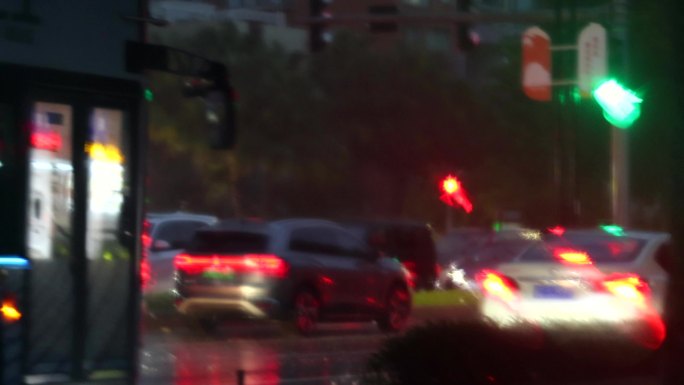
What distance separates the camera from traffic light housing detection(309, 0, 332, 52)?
726 inches

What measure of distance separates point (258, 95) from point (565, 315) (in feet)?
81.8

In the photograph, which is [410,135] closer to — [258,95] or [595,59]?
[258,95]

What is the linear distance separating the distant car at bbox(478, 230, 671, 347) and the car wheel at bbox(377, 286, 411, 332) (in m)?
5.00

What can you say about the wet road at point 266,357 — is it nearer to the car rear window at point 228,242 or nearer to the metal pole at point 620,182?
the car rear window at point 228,242

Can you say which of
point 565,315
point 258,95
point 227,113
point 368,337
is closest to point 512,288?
point 565,315

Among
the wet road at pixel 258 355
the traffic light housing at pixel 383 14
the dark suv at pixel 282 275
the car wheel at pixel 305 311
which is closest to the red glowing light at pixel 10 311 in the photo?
the wet road at pixel 258 355

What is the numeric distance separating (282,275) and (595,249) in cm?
523

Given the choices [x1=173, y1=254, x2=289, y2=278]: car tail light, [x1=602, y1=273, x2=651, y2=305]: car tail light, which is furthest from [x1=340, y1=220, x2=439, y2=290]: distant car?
[x1=602, y1=273, x2=651, y2=305]: car tail light

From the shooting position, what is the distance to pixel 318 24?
1853cm

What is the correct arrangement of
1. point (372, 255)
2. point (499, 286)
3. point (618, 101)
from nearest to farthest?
point (499, 286)
point (372, 255)
point (618, 101)

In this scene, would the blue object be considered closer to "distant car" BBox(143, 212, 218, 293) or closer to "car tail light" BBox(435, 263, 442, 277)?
"distant car" BBox(143, 212, 218, 293)

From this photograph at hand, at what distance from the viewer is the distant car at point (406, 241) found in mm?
32281

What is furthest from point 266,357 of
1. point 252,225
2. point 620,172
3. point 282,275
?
point 620,172

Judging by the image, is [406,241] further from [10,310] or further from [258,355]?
[10,310]
